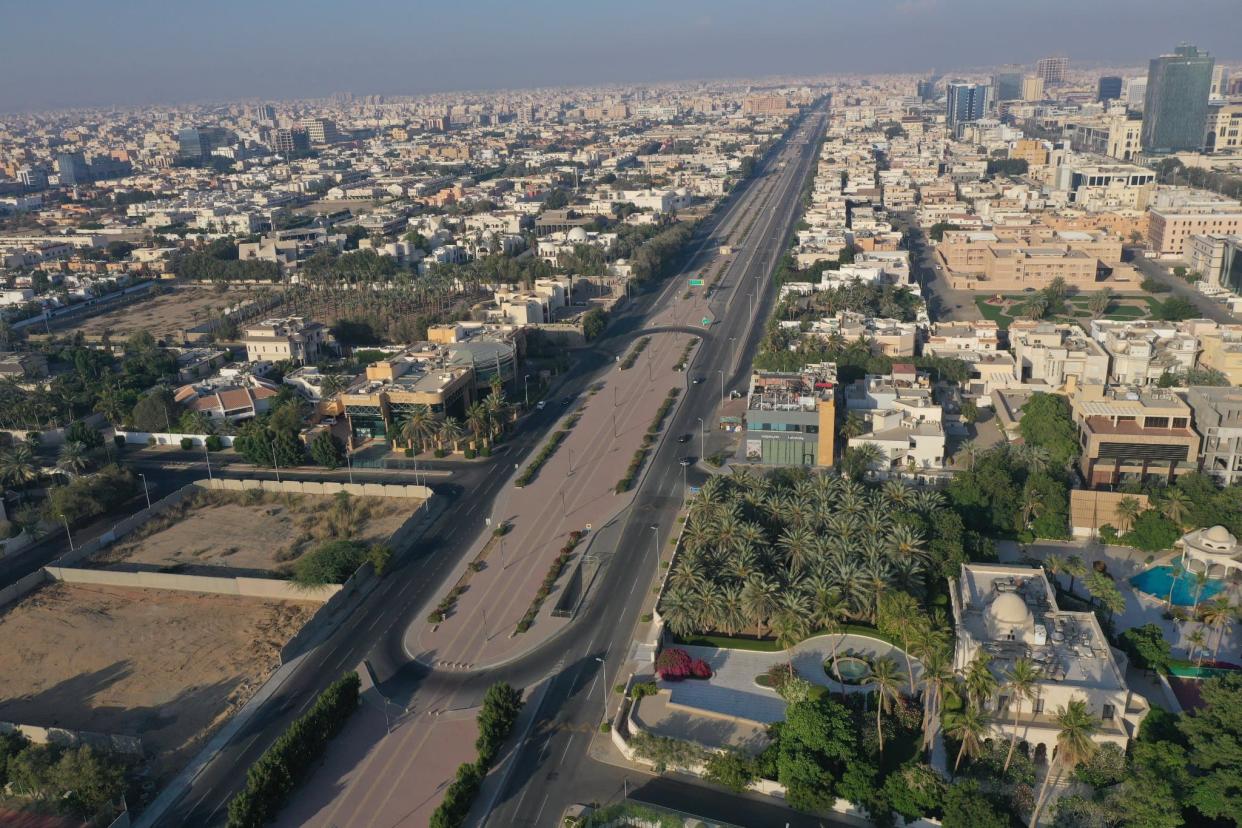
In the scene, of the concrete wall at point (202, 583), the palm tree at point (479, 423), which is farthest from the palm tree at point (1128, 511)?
the concrete wall at point (202, 583)

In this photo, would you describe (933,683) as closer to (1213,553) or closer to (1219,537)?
(1213,553)

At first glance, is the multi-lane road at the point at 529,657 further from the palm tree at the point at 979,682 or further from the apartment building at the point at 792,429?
the palm tree at the point at 979,682

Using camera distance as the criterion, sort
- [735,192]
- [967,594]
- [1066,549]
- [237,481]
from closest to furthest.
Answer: [967,594] < [1066,549] < [237,481] < [735,192]

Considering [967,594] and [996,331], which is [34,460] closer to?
[967,594]

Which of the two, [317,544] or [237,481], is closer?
[317,544]

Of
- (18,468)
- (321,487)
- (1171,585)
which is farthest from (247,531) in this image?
(1171,585)

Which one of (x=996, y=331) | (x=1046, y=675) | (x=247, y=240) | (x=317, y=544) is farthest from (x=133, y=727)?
(x=247, y=240)

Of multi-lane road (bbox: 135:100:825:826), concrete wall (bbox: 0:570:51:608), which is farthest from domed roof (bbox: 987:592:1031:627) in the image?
concrete wall (bbox: 0:570:51:608)
